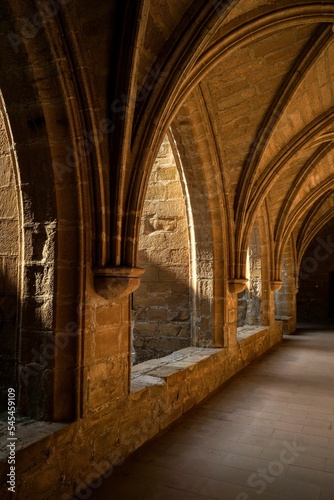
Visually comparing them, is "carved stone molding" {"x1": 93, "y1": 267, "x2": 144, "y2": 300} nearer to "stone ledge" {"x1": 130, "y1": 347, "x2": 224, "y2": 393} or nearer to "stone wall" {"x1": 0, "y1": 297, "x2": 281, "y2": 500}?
"stone wall" {"x1": 0, "y1": 297, "x2": 281, "y2": 500}

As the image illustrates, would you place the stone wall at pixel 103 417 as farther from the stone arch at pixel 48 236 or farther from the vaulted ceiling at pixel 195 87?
the vaulted ceiling at pixel 195 87

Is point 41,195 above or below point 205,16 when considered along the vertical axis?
below

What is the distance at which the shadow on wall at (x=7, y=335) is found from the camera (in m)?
2.81

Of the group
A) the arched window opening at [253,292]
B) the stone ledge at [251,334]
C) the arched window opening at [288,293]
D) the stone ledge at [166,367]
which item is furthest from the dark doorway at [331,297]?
the stone ledge at [166,367]

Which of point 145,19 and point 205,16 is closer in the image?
point 145,19

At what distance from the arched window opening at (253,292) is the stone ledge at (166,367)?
371 centimetres

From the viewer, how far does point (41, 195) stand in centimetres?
264

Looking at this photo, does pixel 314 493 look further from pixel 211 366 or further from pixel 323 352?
pixel 323 352

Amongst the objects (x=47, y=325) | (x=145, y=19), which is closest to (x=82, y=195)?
(x=47, y=325)

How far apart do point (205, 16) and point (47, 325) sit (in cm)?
256

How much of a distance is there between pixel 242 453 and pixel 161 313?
2.71m

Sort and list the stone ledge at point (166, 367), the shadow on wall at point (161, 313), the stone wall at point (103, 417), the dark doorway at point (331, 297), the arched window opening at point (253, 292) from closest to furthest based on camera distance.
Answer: the stone wall at point (103, 417) < the stone ledge at point (166, 367) < the shadow on wall at point (161, 313) < the arched window opening at point (253, 292) < the dark doorway at point (331, 297)

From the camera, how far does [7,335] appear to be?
112 inches

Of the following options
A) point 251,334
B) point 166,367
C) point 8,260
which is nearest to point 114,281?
point 8,260
